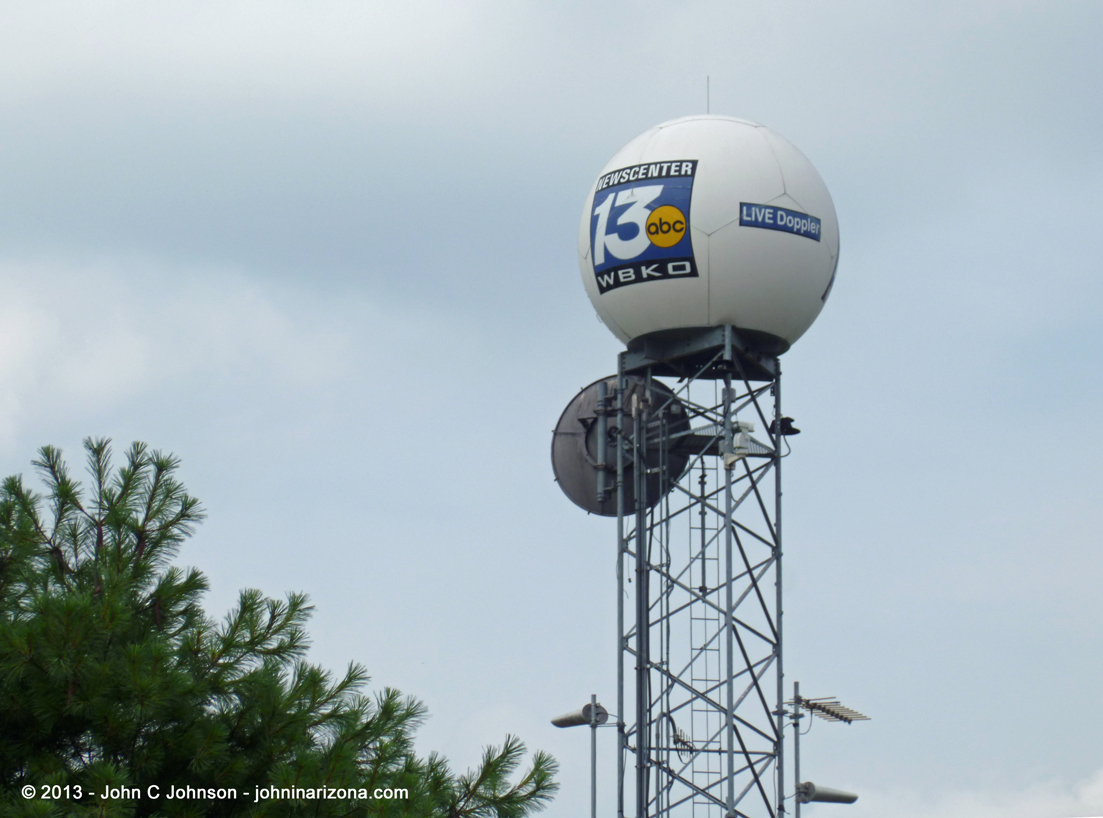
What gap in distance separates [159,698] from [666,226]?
12.8 metres

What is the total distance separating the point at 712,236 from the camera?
22.0m

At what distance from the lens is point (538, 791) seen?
41.1 feet

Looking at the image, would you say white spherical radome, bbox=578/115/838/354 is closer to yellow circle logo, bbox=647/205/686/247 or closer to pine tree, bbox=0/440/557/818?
yellow circle logo, bbox=647/205/686/247

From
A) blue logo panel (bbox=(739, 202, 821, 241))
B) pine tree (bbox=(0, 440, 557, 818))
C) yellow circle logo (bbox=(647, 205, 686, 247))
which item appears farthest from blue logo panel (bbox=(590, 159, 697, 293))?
pine tree (bbox=(0, 440, 557, 818))

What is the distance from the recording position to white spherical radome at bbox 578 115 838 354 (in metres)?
22.0

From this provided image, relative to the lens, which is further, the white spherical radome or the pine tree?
the white spherical radome

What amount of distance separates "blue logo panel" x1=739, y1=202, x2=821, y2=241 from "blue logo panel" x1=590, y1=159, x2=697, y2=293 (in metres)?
0.87

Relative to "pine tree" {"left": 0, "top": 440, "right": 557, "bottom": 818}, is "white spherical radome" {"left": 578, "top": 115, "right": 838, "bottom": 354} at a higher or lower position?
higher

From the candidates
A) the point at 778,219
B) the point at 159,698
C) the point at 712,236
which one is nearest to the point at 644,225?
the point at 712,236

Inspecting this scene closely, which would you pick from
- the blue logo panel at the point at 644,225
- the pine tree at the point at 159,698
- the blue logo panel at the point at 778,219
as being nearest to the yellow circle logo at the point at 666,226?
the blue logo panel at the point at 644,225

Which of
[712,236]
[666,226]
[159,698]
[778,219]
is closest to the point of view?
[159,698]

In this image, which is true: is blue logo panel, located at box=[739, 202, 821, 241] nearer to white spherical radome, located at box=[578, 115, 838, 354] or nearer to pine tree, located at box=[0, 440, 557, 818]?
white spherical radome, located at box=[578, 115, 838, 354]

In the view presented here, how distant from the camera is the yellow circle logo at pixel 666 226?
22.1 metres

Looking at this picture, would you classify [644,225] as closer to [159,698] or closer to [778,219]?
[778,219]
